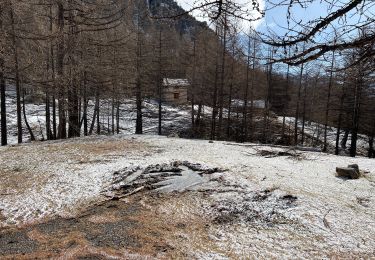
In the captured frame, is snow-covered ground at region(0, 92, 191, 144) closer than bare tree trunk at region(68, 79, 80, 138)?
No

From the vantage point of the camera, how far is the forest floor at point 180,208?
468 centimetres

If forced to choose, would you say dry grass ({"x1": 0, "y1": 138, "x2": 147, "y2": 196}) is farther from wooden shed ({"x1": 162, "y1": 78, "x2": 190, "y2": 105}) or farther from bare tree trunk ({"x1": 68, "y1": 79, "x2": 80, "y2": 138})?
wooden shed ({"x1": 162, "y1": 78, "x2": 190, "y2": 105})

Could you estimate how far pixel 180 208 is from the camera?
20.1 ft

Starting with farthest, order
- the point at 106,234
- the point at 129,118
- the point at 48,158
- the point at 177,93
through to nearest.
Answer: the point at 177,93, the point at 129,118, the point at 48,158, the point at 106,234

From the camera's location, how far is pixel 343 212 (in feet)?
19.2

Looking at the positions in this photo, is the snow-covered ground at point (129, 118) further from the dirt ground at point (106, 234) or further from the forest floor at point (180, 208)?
the dirt ground at point (106, 234)

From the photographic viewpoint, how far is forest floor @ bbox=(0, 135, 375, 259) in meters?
4.68

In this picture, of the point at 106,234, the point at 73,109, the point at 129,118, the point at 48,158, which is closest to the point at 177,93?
the point at 129,118

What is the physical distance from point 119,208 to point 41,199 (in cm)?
169

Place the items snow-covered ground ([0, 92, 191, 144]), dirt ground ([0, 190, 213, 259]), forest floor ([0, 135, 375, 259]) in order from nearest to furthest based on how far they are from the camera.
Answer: dirt ground ([0, 190, 213, 259]) → forest floor ([0, 135, 375, 259]) → snow-covered ground ([0, 92, 191, 144])

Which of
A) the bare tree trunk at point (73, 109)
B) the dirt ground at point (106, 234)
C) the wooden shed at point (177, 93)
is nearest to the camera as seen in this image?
the dirt ground at point (106, 234)

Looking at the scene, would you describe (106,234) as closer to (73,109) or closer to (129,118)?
(73,109)

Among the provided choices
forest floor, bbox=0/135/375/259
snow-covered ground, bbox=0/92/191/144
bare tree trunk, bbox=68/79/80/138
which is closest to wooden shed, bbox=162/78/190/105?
snow-covered ground, bbox=0/92/191/144

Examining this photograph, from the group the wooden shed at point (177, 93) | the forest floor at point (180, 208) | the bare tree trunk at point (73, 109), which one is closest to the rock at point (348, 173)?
the forest floor at point (180, 208)
